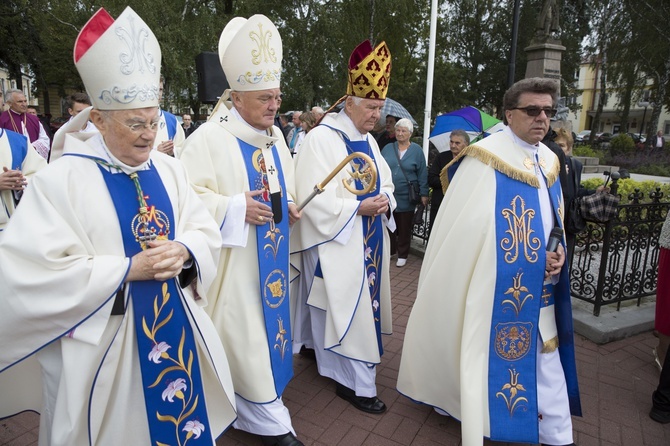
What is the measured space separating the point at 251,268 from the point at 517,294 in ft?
5.07

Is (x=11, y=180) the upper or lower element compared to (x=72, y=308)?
upper

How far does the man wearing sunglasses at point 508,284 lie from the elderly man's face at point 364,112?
31.8 inches

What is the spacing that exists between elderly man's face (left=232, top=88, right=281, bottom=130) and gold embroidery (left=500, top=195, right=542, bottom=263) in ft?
4.87

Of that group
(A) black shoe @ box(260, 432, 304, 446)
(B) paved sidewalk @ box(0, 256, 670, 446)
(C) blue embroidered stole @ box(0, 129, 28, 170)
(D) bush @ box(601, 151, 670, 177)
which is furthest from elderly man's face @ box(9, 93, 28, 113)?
(D) bush @ box(601, 151, 670, 177)

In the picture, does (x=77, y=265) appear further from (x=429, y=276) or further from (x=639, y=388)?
(x=639, y=388)

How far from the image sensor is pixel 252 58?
2719mm

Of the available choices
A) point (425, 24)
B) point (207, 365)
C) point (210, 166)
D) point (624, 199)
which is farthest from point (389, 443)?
point (425, 24)

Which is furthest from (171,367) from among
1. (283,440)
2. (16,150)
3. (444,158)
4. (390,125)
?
(390,125)

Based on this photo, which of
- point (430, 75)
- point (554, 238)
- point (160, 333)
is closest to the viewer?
point (160, 333)

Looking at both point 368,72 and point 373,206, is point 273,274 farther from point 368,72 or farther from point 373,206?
point 368,72

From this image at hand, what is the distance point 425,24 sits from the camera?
27391mm

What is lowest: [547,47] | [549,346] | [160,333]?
[549,346]

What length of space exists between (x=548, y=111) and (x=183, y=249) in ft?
6.80

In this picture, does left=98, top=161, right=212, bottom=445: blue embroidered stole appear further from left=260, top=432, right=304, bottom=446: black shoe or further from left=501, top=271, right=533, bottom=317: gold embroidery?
left=501, top=271, right=533, bottom=317: gold embroidery
